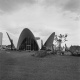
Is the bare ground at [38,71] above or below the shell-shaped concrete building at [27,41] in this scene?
below

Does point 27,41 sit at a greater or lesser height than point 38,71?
greater

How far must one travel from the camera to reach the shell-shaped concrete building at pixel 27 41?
4584cm

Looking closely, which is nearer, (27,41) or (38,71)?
(38,71)

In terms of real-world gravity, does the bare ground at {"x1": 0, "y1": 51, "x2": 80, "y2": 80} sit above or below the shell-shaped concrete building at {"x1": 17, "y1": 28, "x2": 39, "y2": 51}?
below

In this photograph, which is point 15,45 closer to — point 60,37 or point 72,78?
point 60,37

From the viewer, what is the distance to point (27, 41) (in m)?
49.9

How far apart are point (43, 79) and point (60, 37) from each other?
3741 cm

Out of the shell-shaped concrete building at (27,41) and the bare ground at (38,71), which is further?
the shell-shaped concrete building at (27,41)

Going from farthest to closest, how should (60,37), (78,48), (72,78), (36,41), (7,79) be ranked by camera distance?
1. (36,41)
2. (60,37)
3. (78,48)
4. (72,78)
5. (7,79)

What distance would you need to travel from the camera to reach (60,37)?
41906mm

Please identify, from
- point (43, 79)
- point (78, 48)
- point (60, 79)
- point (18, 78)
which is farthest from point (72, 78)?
point (78, 48)

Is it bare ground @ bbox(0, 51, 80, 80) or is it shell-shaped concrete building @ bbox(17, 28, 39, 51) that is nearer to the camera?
bare ground @ bbox(0, 51, 80, 80)

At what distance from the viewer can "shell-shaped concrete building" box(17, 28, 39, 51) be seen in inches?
1805

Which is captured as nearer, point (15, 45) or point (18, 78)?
point (18, 78)
